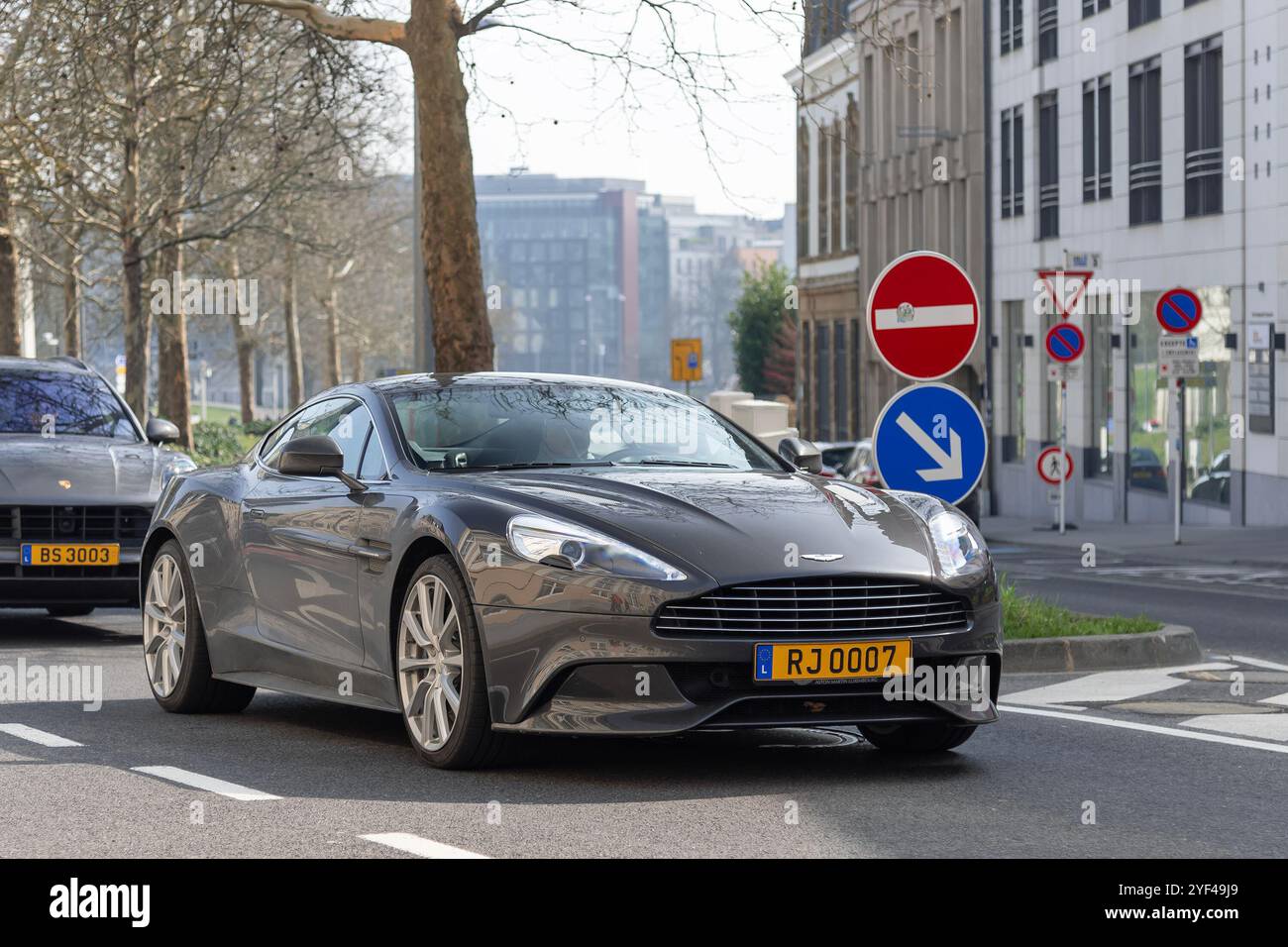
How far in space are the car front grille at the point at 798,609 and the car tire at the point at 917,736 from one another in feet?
2.58

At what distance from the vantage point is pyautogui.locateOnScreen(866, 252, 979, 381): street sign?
1288 cm

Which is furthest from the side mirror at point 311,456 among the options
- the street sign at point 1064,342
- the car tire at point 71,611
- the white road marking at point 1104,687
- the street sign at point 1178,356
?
the street sign at point 1064,342

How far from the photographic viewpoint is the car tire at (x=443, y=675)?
8.09 m

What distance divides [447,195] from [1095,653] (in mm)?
7995

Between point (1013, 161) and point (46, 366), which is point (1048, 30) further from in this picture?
point (46, 366)

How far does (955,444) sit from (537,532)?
517 centimetres

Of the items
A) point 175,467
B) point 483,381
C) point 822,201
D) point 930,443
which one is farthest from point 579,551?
point 822,201

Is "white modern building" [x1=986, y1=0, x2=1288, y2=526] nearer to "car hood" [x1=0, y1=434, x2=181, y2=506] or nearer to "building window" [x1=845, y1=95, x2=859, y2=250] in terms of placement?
"building window" [x1=845, y1=95, x2=859, y2=250]

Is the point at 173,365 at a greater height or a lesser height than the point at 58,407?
greater

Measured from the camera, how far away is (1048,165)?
1784 inches

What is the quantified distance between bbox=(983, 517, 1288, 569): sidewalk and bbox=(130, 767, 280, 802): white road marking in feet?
61.2
